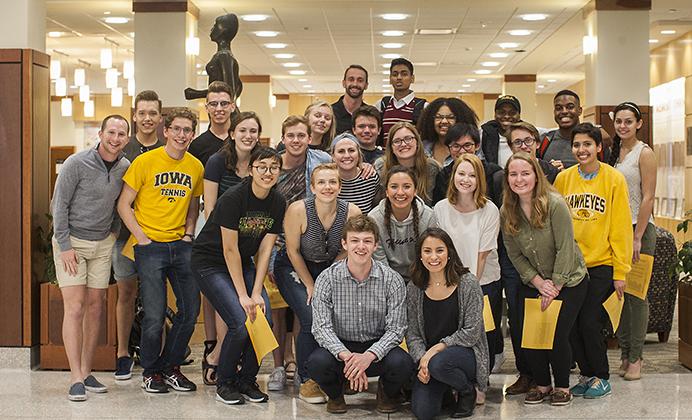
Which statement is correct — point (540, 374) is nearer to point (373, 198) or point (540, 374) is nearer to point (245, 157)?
point (373, 198)

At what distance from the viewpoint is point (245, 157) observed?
5.33 m

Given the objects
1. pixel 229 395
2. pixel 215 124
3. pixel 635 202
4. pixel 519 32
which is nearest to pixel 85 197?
pixel 215 124

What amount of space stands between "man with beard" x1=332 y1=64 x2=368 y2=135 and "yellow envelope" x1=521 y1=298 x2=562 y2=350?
2117 millimetres

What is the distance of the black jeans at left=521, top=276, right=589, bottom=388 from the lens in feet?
16.6

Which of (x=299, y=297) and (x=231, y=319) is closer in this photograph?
(x=231, y=319)

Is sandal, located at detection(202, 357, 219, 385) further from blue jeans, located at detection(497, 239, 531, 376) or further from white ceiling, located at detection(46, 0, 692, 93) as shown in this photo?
white ceiling, located at detection(46, 0, 692, 93)

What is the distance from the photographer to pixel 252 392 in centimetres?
517

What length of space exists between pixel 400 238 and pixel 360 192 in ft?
1.50

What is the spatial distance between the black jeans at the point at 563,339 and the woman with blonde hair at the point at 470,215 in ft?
1.35

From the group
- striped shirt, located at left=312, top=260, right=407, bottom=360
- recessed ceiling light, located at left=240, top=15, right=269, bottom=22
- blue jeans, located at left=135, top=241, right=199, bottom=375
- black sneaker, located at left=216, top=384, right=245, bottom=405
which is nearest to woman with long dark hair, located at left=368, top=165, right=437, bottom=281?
striped shirt, located at left=312, top=260, right=407, bottom=360

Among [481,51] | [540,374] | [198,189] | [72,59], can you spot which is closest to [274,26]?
[481,51]

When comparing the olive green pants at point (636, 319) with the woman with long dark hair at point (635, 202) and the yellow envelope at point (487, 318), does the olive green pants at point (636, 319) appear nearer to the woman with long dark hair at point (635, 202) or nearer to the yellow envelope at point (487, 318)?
the woman with long dark hair at point (635, 202)

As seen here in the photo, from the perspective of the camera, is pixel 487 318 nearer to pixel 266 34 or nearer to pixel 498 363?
pixel 498 363

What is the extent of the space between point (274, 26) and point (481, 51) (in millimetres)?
4801
